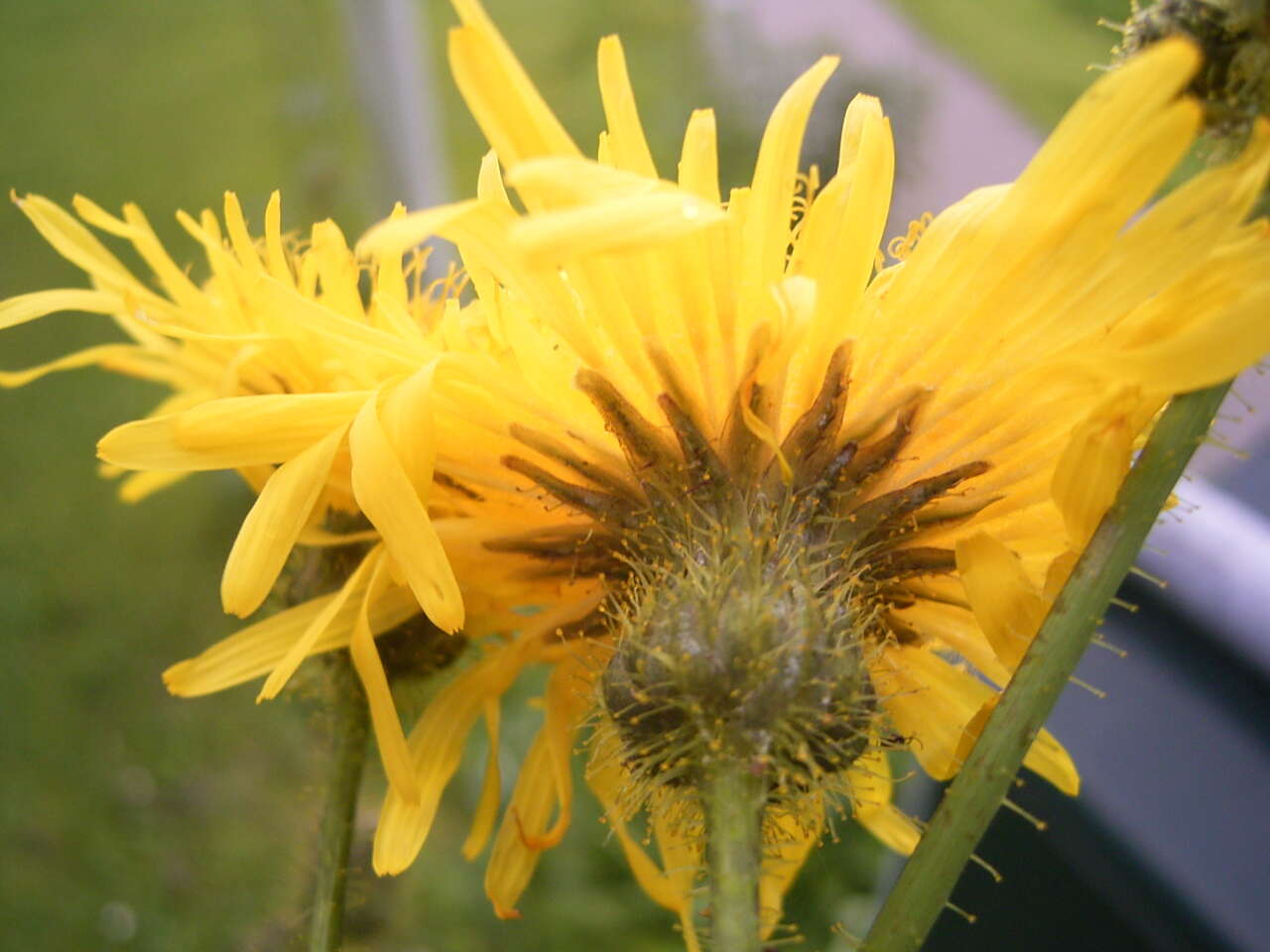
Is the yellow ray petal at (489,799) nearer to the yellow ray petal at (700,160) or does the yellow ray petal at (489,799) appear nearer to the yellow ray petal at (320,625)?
the yellow ray petal at (320,625)

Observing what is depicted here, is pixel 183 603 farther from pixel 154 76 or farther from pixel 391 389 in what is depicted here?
pixel 391 389

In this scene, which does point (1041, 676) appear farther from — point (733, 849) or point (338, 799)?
point (338, 799)

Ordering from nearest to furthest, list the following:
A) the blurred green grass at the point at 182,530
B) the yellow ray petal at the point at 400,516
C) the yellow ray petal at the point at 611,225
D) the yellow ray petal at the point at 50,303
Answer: the yellow ray petal at the point at 611,225, the yellow ray petal at the point at 400,516, the yellow ray petal at the point at 50,303, the blurred green grass at the point at 182,530

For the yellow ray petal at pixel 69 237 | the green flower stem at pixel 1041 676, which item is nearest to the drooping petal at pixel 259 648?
the yellow ray petal at pixel 69 237

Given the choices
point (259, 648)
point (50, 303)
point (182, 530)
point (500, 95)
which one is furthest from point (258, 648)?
point (182, 530)

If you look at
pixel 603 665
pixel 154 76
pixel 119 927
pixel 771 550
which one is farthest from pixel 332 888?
pixel 154 76

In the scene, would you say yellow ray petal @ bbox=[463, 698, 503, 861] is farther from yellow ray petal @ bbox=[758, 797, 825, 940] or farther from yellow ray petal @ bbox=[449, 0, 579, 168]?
yellow ray petal @ bbox=[449, 0, 579, 168]

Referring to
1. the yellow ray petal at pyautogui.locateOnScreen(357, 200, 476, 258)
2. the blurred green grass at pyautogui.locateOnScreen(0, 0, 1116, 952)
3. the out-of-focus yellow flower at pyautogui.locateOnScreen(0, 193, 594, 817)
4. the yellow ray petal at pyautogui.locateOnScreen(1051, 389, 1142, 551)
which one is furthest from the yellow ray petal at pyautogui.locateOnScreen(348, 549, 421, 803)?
the blurred green grass at pyautogui.locateOnScreen(0, 0, 1116, 952)
